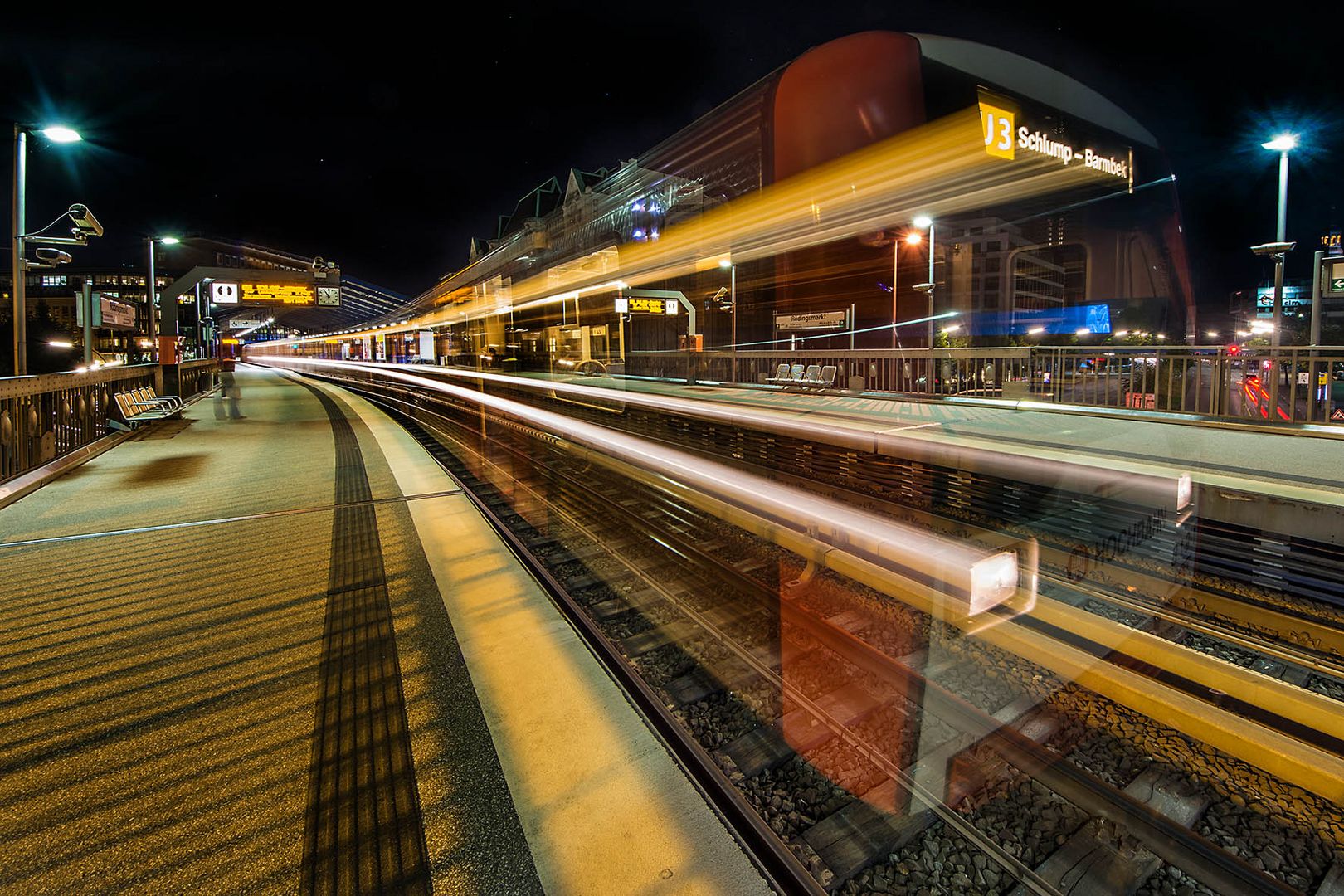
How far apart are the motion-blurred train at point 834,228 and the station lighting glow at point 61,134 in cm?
1303

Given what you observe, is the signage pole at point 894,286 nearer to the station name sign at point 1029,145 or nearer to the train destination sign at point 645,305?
the station name sign at point 1029,145

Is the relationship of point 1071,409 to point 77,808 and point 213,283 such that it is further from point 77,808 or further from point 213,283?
point 213,283

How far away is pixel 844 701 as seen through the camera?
11.4 ft

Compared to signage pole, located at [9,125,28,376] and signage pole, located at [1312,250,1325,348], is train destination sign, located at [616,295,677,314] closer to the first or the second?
signage pole, located at [9,125,28,376]

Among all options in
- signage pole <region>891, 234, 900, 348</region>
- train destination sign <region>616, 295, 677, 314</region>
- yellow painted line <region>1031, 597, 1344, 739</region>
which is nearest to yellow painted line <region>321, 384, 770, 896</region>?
yellow painted line <region>1031, 597, 1344, 739</region>

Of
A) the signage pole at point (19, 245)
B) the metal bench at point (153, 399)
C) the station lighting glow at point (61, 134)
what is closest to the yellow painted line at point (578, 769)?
the signage pole at point (19, 245)

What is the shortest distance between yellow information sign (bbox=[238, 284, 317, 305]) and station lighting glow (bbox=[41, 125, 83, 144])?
98.8 ft

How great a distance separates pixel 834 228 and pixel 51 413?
631 inches

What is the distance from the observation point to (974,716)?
10.7 feet

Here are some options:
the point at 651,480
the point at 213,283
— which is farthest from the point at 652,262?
the point at 213,283

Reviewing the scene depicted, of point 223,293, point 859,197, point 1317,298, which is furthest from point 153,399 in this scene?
point 1317,298

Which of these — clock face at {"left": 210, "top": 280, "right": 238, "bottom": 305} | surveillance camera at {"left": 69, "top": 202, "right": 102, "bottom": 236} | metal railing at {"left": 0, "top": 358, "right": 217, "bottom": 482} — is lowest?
metal railing at {"left": 0, "top": 358, "right": 217, "bottom": 482}

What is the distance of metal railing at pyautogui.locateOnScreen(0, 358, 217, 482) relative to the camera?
26.3 ft

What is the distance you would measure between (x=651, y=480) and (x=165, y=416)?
45.6 ft
